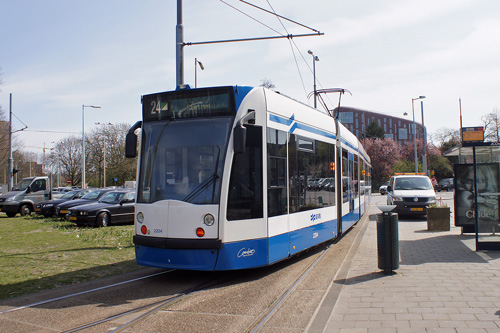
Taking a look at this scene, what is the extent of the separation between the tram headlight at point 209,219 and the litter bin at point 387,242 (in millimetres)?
2882

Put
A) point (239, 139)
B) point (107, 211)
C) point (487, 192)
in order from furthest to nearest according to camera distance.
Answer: point (107, 211), point (487, 192), point (239, 139)

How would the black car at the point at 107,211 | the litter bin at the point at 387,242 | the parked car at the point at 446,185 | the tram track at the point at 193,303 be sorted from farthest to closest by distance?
the parked car at the point at 446,185, the black car at the point at 107,211, the litter bin at the point at 387,242, the tram track at the point at 193,303

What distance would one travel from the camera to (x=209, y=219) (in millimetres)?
6680

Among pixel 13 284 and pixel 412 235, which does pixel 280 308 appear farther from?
pixel 412 235

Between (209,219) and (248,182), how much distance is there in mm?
895

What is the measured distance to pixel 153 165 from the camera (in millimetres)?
7293

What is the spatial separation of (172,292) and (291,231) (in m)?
2.49

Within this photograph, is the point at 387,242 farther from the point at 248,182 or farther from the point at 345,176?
the point at 345,176

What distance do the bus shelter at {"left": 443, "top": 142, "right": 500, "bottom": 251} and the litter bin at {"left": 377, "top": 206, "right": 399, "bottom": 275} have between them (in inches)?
105

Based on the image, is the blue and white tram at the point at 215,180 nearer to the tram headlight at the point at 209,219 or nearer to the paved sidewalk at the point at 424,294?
the tram headlight at the point at 209,219

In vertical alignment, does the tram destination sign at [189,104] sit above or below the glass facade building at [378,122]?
below

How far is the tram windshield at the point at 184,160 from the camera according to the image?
682cm

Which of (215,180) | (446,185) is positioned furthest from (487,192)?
(446,185)

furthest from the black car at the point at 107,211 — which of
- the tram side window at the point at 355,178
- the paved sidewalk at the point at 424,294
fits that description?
the paved sidewalk at the point at 424,294
